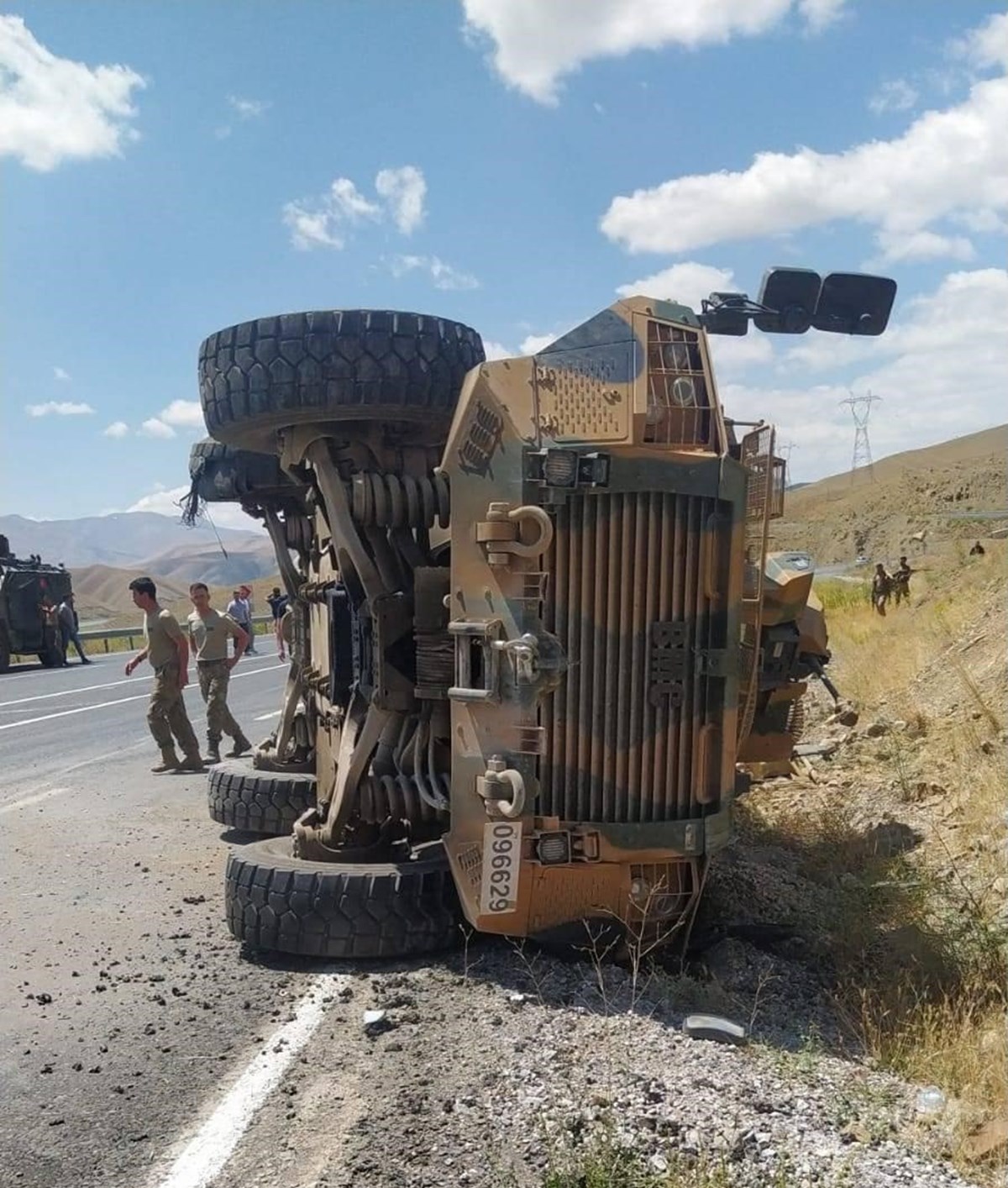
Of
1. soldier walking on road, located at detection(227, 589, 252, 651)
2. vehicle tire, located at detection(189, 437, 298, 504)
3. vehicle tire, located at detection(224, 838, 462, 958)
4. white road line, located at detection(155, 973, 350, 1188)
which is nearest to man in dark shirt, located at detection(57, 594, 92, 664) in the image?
soldier walking on road, located at detection(227, 589, 252, 651)

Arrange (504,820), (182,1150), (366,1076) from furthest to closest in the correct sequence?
(504,820), (366,1076), (182,1150)

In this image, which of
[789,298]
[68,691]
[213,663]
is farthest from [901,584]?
[68,691]

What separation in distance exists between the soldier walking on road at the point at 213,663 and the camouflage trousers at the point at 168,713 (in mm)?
549

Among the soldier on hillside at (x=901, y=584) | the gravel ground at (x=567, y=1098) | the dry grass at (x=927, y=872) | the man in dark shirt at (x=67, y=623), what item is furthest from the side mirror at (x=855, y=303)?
the man in dark shirt at (x=67, y=623)

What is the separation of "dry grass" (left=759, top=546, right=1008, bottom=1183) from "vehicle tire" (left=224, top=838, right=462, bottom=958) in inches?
66.8

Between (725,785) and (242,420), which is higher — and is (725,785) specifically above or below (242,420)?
below

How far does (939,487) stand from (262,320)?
157ft

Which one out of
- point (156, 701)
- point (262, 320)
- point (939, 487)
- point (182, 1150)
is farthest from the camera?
Answer: point (939, 487)

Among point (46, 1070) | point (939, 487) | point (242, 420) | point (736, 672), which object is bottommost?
point (46, 1070)

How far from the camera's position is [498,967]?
4.58m

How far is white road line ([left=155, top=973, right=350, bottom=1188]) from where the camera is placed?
312 cm

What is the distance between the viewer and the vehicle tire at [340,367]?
16.5 ft

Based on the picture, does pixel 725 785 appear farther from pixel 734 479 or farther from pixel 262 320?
pixel 262 320

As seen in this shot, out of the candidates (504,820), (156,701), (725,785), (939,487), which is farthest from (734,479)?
(939,487)
